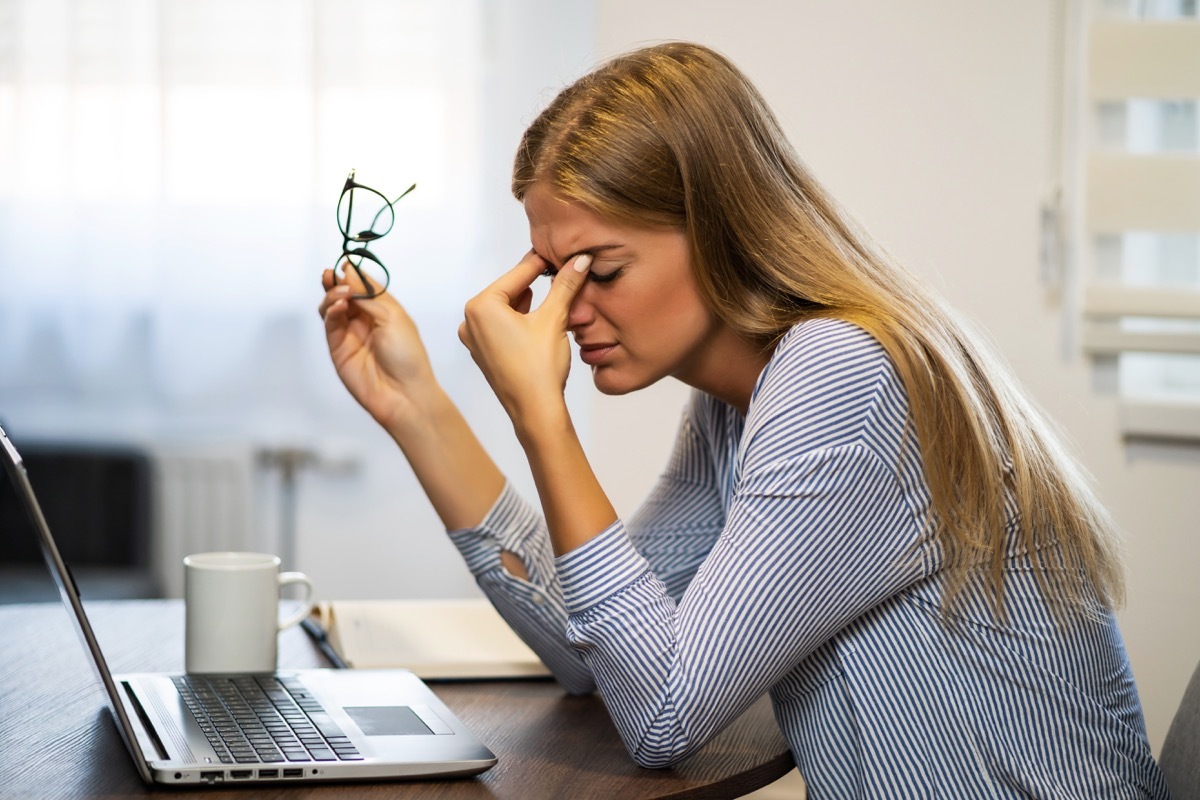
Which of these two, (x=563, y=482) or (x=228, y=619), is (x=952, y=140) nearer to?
(x=563, y=482)

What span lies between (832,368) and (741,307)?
0.15m

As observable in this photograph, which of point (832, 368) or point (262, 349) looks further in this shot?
point (262, 349)

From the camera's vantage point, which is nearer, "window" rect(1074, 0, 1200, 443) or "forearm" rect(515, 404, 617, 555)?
"forearm" rect(515, 404, 617, 555)

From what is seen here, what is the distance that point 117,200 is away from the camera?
2.69 m

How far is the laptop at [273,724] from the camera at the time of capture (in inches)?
30.7

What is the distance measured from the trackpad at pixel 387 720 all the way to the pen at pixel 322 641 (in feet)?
0.65

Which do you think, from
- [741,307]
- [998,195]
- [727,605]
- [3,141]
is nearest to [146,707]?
[727,605]

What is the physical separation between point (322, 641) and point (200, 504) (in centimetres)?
170

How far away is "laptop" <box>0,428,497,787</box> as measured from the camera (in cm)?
78

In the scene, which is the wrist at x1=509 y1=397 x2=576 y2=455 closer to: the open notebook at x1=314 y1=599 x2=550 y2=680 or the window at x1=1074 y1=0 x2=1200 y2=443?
the open notebook at x1=314 y1=599 x2=550 y2=680

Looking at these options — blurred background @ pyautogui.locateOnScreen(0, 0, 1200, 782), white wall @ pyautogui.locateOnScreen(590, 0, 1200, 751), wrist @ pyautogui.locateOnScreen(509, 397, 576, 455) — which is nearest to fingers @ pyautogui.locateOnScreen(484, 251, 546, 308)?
wrist @ pyautogui.locateOnScreen(509, 397, 576, 455)

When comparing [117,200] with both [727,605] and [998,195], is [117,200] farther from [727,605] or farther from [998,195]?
[727,605]

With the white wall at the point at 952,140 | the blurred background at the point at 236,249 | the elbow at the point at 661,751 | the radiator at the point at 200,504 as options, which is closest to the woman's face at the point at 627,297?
the elbow at the point at 661,751

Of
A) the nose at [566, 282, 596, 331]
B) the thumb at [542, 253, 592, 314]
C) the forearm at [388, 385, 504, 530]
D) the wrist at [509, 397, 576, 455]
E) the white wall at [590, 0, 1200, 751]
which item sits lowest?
the forearm at [388, 385, 504, 530]
